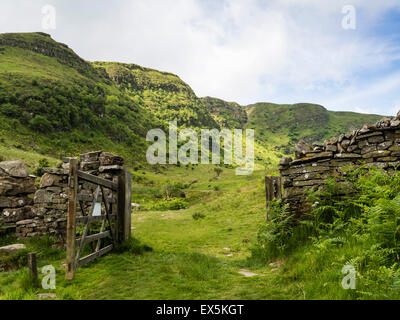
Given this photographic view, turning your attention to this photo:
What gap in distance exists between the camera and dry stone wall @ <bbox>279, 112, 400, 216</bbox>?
20.9 ft

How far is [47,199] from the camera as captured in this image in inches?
360

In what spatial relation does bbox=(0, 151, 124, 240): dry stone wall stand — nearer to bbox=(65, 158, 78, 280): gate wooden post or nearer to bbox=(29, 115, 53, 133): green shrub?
bbox=(65, 158, 78, 280): gate wooden post

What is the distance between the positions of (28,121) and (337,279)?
93431 millimetres

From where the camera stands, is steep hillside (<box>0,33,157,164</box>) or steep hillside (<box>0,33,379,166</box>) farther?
steep hillside (<box>0,33,157,164</box>)

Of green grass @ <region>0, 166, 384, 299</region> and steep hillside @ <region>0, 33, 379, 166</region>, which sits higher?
steep hillside @ <region>0, 33, 379, 166</region>

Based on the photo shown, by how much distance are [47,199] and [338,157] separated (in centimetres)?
1040

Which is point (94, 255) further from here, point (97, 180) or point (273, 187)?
point (273, 187)

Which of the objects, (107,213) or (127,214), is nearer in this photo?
(107,213)

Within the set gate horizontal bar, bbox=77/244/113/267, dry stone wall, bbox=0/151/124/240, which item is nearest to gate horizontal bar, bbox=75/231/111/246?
gate horizontal bar, bbox=77/244/113/267

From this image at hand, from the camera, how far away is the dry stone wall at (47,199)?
8789 millimetres

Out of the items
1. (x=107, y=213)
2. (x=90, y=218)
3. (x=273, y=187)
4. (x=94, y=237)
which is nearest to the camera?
(x=90, y=218)

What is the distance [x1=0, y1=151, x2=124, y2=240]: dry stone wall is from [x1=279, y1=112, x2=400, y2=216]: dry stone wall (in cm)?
609

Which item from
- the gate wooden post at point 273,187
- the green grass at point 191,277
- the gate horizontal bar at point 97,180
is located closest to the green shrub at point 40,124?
the green grass at point 191,277

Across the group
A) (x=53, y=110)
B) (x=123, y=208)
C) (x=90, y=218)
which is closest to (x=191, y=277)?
(x=90, y=218)
